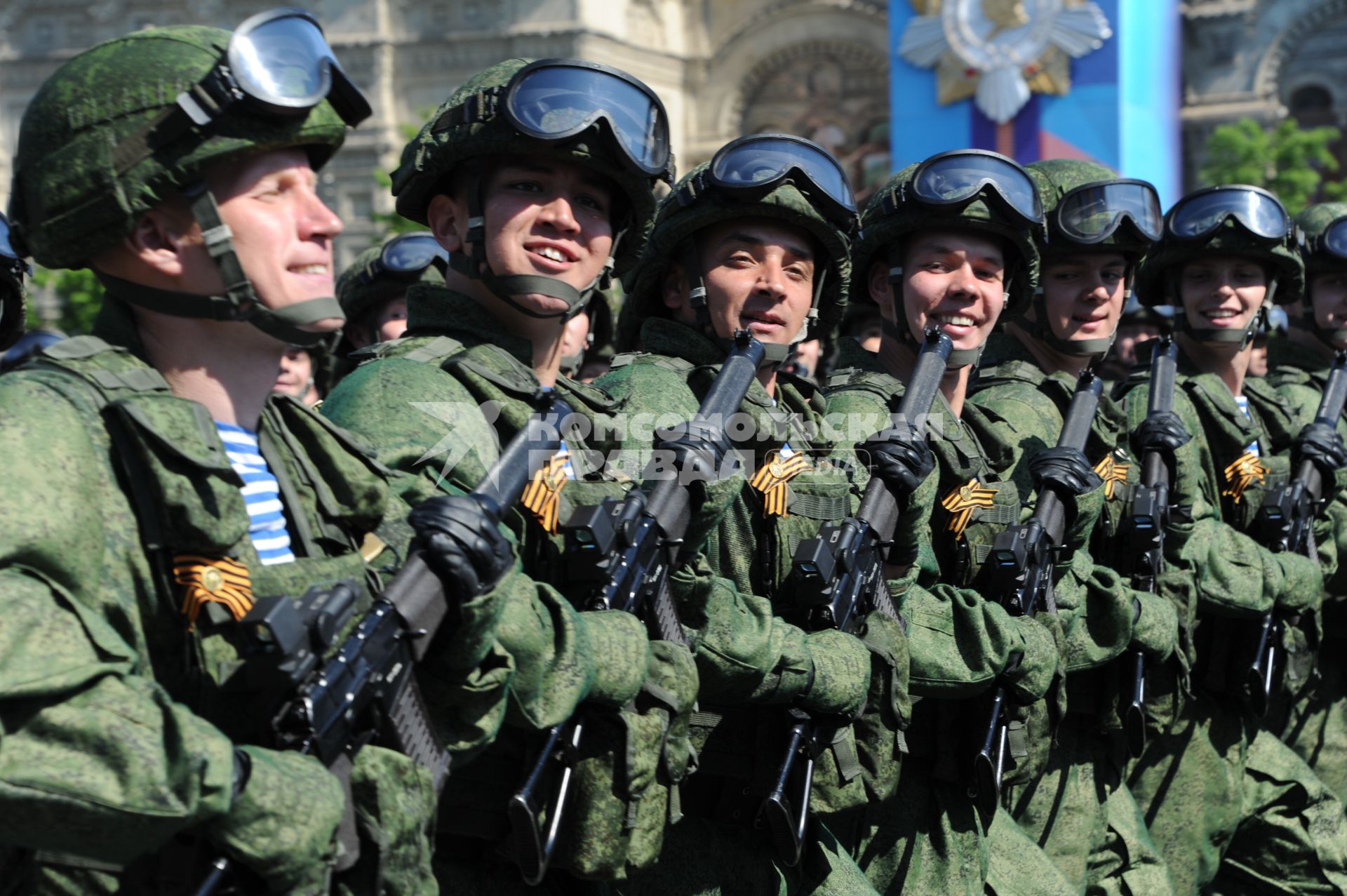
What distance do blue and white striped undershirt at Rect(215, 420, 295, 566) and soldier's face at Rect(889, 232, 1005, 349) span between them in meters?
2.83

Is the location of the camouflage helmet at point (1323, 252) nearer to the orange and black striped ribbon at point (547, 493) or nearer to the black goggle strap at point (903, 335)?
the black goggle strap at point (903, 335)

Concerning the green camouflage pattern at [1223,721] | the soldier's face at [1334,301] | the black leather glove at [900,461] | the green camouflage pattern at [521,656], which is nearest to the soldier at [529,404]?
the green camouflage pattern at [521,656]

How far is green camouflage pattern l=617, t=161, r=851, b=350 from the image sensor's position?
16.3 ft

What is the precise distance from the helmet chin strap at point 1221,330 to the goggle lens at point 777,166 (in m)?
2.68

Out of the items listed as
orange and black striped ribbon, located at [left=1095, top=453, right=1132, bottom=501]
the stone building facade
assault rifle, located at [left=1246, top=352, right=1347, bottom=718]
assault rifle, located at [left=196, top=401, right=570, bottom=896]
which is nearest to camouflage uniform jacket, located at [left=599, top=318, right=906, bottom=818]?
assault rifle, located at [left=196, top=401, right=570, bottom=896]

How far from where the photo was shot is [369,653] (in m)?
2.96

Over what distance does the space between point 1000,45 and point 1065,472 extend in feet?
108

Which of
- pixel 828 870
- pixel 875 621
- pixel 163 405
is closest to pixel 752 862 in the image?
pixel 828 870

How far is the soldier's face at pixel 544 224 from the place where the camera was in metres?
4.04

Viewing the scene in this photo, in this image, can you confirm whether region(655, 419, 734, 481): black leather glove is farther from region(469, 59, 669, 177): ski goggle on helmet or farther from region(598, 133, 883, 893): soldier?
region(469, 59, 669, 177): ski goggle on helmet

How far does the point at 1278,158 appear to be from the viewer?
110 ft

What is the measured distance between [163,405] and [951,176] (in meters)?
3.43

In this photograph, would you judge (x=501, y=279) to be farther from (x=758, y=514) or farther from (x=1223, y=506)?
(x=1223, y=506)

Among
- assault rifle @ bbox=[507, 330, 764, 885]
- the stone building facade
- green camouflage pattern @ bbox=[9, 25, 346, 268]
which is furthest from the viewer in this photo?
the stone building facade
